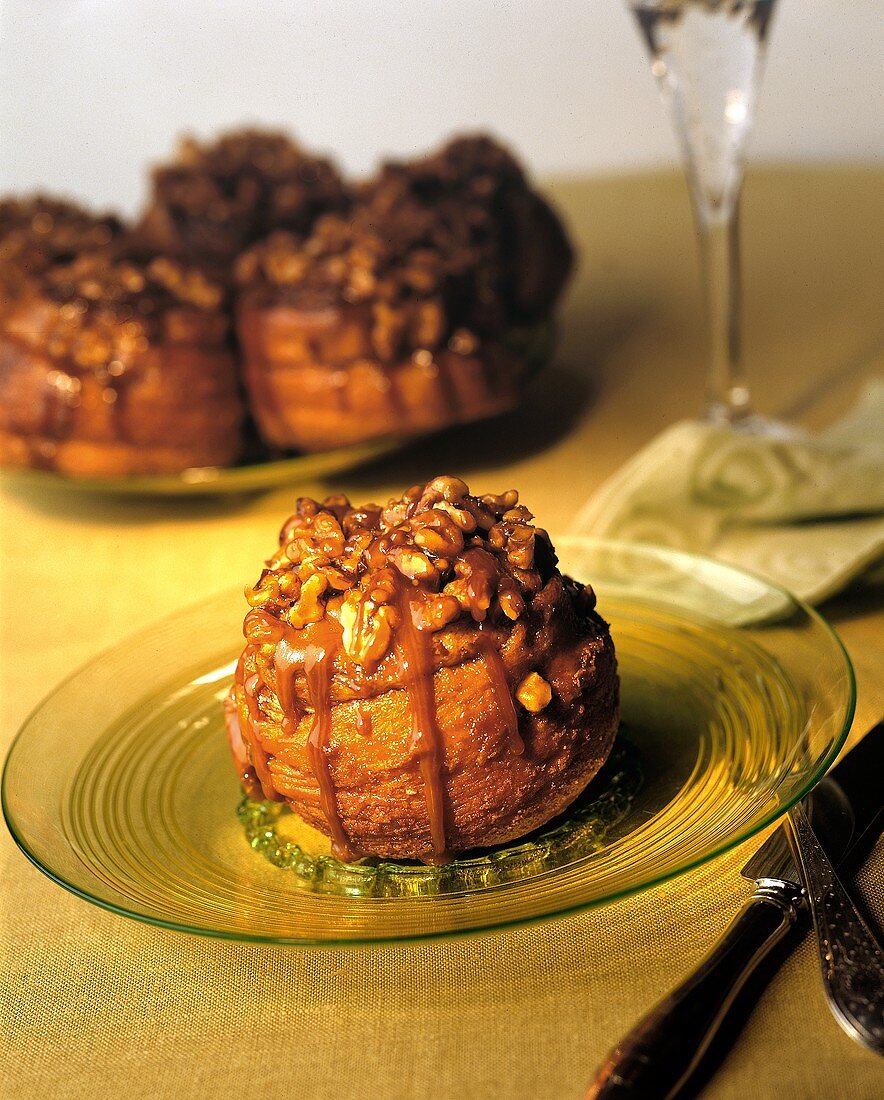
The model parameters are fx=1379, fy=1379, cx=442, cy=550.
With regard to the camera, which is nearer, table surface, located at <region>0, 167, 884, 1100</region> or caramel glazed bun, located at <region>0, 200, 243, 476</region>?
table surface, located at <region>0, 167, 884, 1100</region>

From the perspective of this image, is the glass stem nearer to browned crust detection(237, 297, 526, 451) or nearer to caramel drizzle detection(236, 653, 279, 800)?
browned crust detection(237, 297, 526, 451)

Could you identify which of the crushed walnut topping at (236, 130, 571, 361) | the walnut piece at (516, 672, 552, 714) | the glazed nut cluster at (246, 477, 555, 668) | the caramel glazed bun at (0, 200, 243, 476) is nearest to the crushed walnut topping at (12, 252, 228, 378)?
the caramel glazed bun at (0, 200, 243, 476)

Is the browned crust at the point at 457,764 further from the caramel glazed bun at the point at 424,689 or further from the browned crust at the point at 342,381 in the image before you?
the browned crust at the point at 342,381

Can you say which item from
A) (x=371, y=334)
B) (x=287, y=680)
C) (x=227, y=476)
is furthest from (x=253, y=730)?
(x=371, y=334)

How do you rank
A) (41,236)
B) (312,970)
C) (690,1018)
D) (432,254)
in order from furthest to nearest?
(41,236) → (432,254) → (312,970) → (690,1018)

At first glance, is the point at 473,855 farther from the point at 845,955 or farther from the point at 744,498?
the point at 744,498

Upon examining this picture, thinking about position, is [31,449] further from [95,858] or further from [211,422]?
[95,858]

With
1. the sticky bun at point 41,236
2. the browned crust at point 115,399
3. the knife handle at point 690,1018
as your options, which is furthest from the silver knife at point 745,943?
the sticky bun at point 41,236
